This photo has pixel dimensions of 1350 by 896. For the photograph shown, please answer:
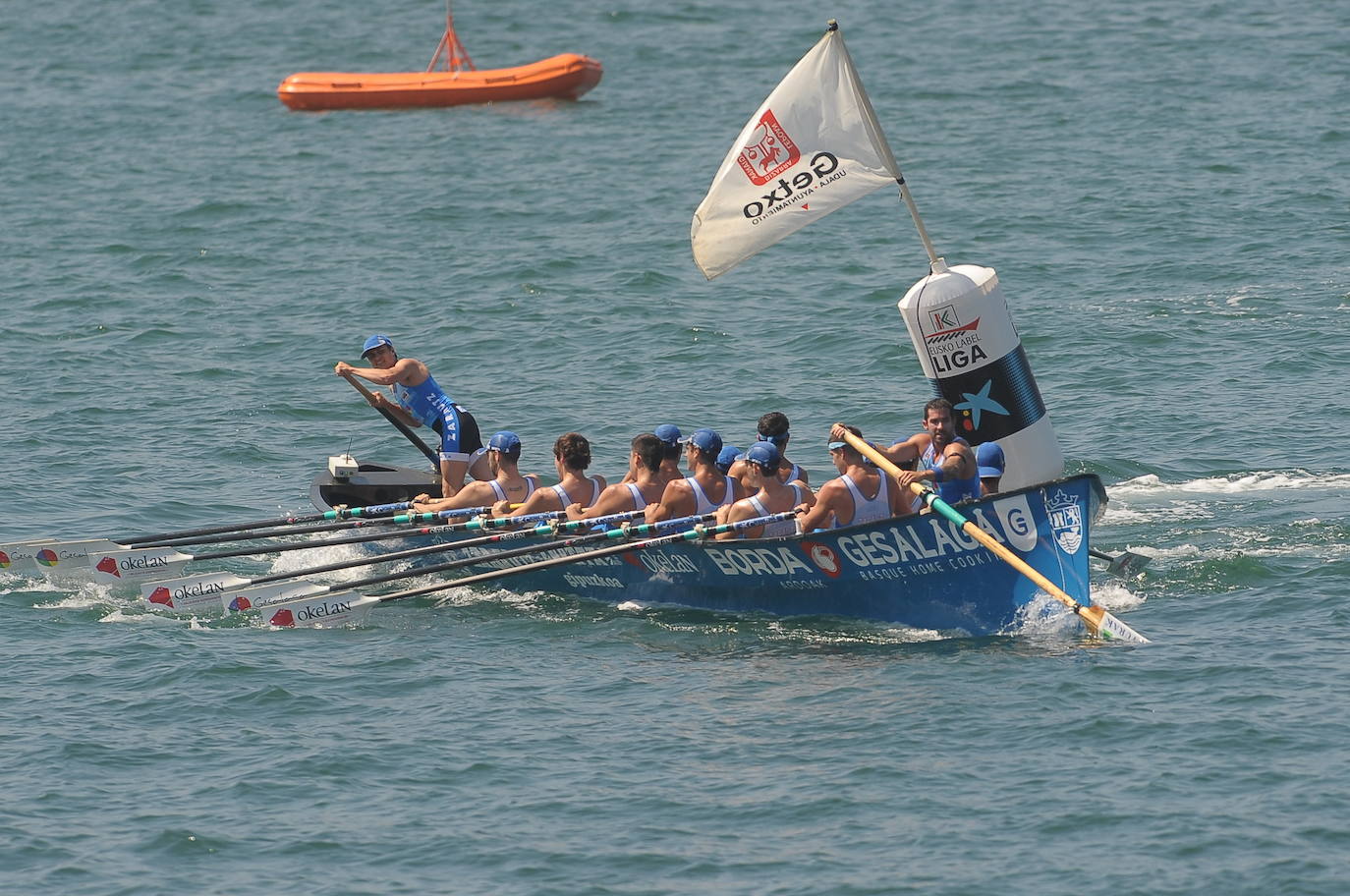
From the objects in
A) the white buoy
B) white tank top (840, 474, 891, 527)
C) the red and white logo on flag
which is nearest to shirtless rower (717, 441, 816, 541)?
white tank top (840, 474, 891, 527)

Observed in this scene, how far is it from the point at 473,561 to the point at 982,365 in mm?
4778

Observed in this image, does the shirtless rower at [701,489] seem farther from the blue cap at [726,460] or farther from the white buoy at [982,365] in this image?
the white buoy at [982,365]

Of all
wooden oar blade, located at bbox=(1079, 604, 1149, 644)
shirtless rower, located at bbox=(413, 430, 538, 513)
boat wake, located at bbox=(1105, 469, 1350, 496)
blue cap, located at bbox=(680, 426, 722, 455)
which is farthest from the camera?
boat wake, located at bbox=(1105, 469, 1350, 496)

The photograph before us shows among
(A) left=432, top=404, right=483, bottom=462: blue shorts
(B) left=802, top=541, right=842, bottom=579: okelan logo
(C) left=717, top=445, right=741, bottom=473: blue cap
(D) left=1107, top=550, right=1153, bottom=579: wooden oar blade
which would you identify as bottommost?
(D) left=1107, top=550, right=1153, bottom=579: wooden oar blade

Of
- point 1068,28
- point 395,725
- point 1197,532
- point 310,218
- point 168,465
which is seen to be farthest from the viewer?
point 1068,28

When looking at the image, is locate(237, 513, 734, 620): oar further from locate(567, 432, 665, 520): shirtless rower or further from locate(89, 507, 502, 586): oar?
locate(89, 507, 502, 586): oar

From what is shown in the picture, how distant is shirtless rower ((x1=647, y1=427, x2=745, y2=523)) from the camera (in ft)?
58.3

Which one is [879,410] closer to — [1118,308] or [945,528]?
[1118,308]

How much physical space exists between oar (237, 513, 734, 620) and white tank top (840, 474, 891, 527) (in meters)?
1.47

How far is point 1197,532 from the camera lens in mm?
18797

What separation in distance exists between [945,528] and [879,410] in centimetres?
827

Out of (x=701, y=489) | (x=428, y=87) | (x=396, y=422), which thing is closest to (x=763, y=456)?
(x=701, y=489)

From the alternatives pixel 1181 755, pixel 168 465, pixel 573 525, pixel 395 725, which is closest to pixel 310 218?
pixel 168 465

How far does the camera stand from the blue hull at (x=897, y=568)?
15.7 meters
